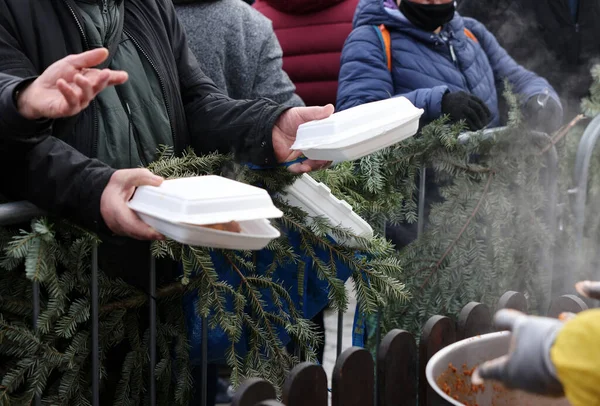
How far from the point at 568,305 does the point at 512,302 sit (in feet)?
0.68

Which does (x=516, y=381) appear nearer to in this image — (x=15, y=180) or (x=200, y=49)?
(x=15, y=180)

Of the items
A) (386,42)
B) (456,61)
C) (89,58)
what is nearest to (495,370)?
(89,58)

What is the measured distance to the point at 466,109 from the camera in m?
3.12

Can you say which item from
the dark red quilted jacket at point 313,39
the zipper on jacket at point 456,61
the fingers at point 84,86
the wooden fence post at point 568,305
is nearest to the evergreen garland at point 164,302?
the fingers at point 84,86

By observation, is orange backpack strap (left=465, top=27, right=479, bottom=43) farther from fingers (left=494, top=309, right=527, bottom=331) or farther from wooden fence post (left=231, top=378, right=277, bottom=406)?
fingers (left=494, top=309, right=527, bottom=331)

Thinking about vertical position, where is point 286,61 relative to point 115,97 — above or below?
below

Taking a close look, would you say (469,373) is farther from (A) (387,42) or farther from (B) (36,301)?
(A) (387,42)

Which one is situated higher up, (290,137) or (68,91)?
(68,91)

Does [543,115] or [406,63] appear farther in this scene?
[406,63]

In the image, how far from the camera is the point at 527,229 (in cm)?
314

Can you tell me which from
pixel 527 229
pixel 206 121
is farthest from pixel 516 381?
pixel 527 229

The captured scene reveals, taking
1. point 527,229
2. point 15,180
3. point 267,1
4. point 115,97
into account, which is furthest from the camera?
point 267,1

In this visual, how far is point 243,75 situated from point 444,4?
A: 983 millimetres

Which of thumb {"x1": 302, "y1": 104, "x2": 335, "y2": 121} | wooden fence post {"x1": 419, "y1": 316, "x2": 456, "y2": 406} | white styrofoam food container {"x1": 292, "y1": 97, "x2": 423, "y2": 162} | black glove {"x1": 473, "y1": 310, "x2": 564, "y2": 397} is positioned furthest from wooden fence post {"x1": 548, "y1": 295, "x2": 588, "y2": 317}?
black glove {"x1": 473, "y1": 310, "x2": 564, "y2": 397}
